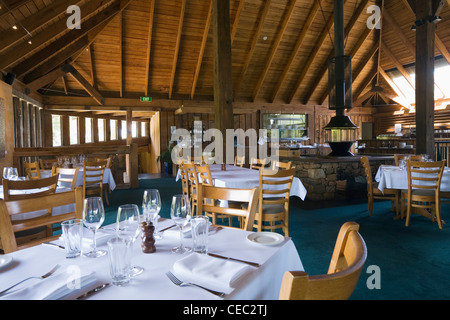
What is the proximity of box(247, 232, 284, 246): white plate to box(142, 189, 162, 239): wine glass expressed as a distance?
1.69ft

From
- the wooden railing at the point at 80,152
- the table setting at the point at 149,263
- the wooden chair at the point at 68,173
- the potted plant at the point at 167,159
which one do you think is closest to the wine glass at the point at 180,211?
the table setting at the point at 149,263

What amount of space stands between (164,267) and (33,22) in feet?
19.6

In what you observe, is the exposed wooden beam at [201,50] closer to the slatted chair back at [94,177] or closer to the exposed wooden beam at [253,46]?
the exposed wooden beam at [253,46]

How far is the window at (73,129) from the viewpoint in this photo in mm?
13716

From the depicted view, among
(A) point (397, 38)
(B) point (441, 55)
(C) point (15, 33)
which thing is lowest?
(C) point (15, 33)

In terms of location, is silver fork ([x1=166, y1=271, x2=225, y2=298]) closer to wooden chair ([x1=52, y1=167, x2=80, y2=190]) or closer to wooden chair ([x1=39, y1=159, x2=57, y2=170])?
wooden chair ([x1=52, y1=167, x2=80, y2=190])

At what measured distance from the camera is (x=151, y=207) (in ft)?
5.78

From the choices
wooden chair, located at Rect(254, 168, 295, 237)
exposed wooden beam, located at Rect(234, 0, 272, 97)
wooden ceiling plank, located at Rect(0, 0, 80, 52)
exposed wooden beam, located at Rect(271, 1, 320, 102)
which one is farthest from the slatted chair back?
exposed wooden beam, located at Rect(271, 1, 320, 102)

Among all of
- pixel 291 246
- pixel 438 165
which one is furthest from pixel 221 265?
pixel 438 165

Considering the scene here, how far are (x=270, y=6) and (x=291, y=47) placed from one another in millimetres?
2100

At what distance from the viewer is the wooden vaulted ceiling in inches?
368

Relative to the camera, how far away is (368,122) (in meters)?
16.2
